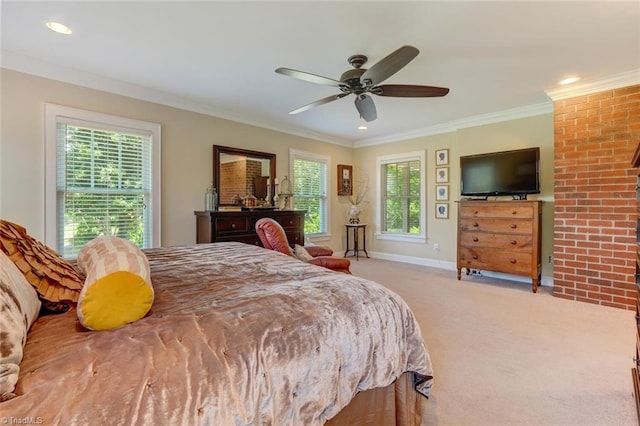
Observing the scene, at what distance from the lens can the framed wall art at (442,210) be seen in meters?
5.31

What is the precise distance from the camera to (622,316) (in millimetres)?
3031

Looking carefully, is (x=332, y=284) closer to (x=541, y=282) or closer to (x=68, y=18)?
(x=68, y=18)

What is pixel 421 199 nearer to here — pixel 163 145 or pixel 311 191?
pixel 311 191

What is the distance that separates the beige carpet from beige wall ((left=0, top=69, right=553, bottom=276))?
4.86ft

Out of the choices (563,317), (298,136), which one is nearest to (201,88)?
(298,136)

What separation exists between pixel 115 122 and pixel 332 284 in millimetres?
3405

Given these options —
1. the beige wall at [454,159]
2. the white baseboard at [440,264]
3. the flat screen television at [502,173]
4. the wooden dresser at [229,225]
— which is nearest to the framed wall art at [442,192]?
the beige wall at [454,159]

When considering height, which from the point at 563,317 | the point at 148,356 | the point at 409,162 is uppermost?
the point at 409,162

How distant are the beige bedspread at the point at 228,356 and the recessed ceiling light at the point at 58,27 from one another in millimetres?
2232

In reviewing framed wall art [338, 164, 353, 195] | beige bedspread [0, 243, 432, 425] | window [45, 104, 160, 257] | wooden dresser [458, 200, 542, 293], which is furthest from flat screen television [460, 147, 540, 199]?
window [45, 104, 160, 257]

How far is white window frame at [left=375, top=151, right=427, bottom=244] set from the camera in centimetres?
559

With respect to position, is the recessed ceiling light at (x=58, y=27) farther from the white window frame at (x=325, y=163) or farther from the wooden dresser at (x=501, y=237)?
the wooden dresser at (x=501, y=237)

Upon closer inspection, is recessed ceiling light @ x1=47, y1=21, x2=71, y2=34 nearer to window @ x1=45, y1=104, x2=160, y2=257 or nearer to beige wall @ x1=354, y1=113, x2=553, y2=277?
window @ x1=45, y1=104, x2=160, y2=257

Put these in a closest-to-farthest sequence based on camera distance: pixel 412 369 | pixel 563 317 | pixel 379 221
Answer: pixel 412 369 < pixel 563 317 < pixel 379 221
